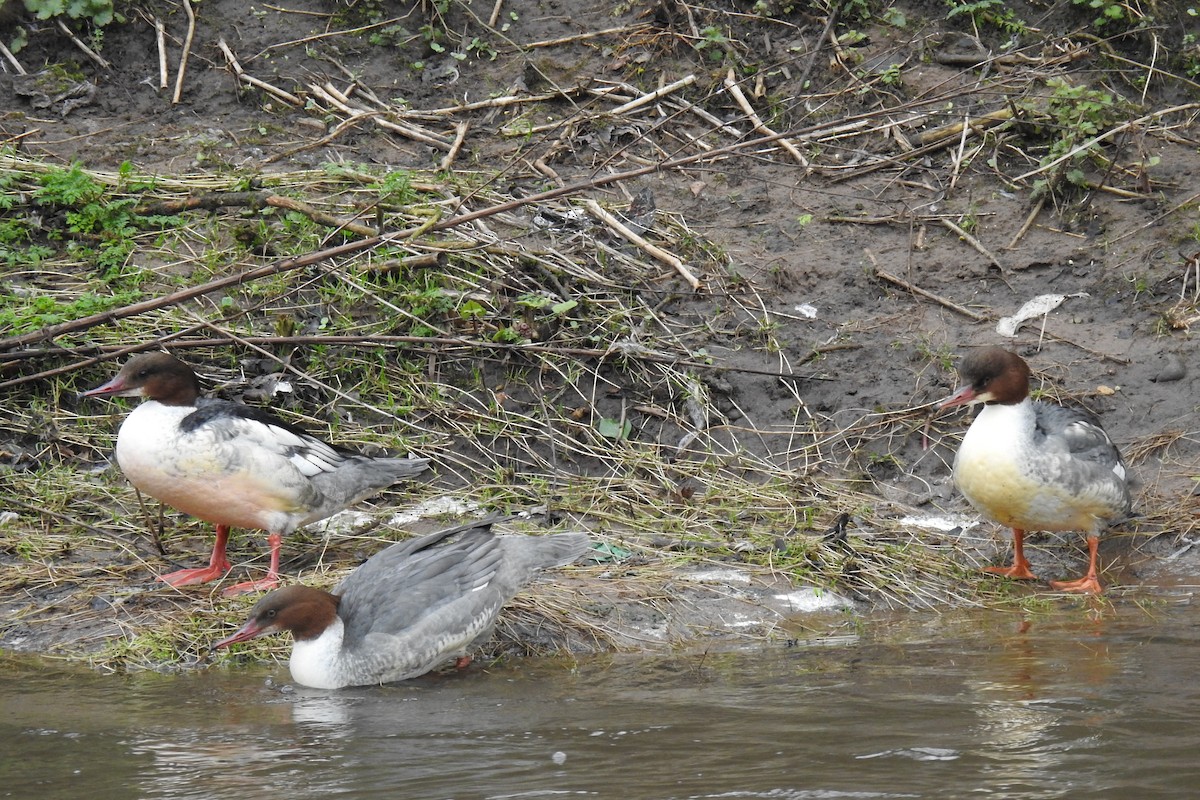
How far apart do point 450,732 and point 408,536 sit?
2.00 m

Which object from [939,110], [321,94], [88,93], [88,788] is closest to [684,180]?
[939,110]

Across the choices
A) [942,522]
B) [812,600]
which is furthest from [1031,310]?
[812,600]

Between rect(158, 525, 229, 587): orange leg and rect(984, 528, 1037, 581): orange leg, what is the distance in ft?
11.4

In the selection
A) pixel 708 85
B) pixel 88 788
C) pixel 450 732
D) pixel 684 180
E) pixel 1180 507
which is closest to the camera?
pixel 88 788

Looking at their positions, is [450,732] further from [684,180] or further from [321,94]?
[321,94]

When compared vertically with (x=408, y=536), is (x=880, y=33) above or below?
above

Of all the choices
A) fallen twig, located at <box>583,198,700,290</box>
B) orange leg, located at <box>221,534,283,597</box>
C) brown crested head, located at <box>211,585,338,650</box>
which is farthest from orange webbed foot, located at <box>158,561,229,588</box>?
fallen twig, located at <box>583,198,700,290</box>

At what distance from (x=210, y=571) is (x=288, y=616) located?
115 cm

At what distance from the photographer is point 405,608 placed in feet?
17.3

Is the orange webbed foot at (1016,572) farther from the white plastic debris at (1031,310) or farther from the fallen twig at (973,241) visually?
the fallen twig at (973,241)

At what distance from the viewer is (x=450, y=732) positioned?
4527mm

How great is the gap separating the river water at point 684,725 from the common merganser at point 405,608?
0.37ft

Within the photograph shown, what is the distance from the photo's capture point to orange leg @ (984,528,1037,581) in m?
6.25

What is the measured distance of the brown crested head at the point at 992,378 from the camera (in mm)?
6121
